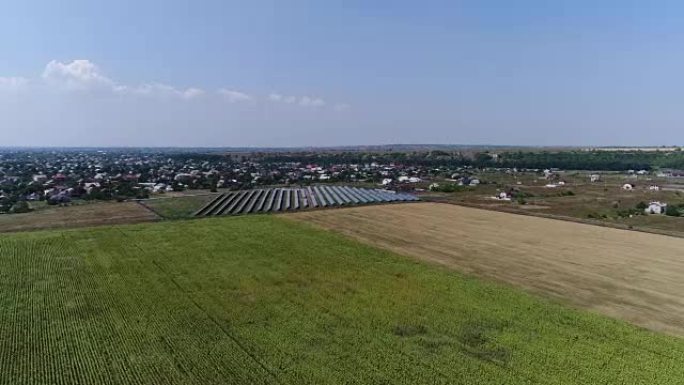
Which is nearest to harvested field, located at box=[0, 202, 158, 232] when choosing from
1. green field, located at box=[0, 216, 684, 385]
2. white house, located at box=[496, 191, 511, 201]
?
green field, located at box=[0, 216, 684, 385]

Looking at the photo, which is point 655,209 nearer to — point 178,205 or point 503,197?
point 503,197

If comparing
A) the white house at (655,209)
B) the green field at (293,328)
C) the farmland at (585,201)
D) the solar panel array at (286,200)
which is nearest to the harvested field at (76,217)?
the solar panel array at (286,200)

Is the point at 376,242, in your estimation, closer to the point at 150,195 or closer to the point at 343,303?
the point at 343,303

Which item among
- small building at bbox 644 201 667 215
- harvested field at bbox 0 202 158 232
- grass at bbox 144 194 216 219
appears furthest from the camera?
grass at bbox 144 194 216 219

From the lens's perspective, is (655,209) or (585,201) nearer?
(655,209)

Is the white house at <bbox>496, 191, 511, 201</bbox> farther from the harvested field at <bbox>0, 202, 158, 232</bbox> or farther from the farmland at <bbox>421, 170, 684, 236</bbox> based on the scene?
the harvested field at <bbox>0, 202, 158, 232</bbox>

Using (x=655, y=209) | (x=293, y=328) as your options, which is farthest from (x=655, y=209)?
(x=293, y=328)

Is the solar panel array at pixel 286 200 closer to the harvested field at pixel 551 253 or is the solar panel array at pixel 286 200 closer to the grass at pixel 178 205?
the grass at pixel 178 205
